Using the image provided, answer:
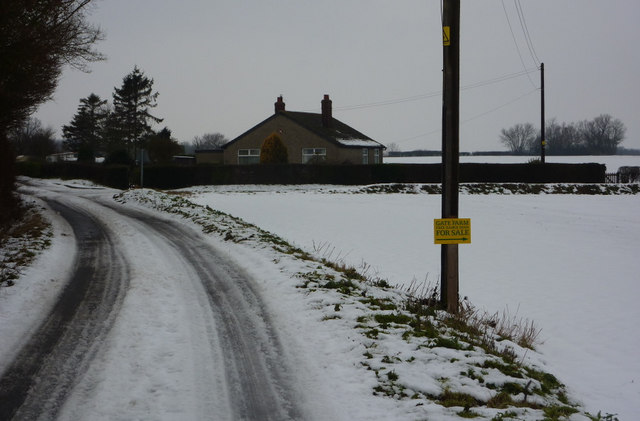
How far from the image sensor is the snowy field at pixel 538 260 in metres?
8.04

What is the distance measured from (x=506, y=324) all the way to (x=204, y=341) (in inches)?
220

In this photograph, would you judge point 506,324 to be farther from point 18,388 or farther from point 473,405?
point 18,388

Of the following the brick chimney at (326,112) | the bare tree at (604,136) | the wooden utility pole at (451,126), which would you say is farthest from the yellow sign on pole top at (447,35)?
the bare tree at (604,136)

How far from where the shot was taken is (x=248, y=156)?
55.4 meters

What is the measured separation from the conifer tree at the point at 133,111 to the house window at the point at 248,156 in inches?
992

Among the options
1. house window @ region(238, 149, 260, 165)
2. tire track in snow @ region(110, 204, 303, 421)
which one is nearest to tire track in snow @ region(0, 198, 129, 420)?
tire track in snow @ region(110, 204, 303, 421)

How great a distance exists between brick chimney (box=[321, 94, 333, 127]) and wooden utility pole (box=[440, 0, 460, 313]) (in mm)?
48487

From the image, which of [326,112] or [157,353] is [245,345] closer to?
[157,353]

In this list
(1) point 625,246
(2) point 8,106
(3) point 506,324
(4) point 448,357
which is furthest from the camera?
(1) point 625,246

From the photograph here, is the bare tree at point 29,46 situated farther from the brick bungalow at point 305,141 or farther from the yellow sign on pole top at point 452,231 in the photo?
the brick bungalow at point 305,141

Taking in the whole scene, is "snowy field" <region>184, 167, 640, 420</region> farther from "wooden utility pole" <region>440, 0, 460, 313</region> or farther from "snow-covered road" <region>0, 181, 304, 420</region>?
"snow-covered road" <region>0, 181, 304, 420</region>

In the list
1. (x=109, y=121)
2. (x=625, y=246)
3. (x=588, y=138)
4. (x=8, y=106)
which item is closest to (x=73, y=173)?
(x=109, y=121)

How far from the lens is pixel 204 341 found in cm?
669

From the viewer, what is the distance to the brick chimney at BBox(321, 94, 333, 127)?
56.7m
